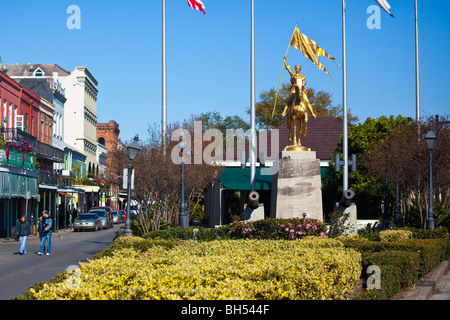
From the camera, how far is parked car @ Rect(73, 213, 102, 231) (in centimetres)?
4862

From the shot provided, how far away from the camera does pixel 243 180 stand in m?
33.7

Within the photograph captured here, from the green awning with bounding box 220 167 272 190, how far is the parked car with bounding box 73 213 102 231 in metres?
17.3

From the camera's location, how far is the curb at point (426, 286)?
1161cm

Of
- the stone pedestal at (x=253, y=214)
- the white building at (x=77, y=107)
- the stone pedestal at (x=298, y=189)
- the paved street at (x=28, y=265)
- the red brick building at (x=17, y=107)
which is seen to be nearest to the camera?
the paved street at (x=28, y=265)

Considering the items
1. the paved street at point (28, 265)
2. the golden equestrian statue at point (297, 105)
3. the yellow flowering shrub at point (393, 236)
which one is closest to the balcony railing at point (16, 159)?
the paved street at point (28, 265)

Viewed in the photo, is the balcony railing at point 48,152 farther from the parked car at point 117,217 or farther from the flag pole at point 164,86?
the flag pole at point 164,86

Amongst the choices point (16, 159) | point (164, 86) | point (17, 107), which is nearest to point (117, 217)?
point (17, 107)

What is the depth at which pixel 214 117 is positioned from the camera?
3007 inches

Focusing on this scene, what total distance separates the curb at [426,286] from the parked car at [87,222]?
35.3 metres

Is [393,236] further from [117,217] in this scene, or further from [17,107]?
[117,217]

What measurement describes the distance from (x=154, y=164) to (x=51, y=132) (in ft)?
110
